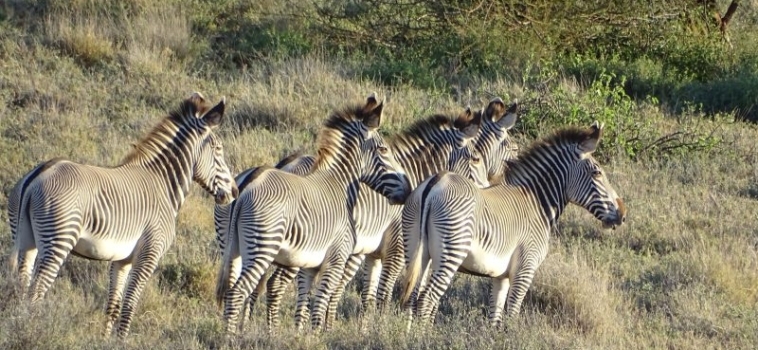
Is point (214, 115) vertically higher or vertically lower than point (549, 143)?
higher

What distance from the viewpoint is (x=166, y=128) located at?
9289mm

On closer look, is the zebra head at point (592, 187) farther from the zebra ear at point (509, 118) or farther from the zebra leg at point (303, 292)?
the zebra leg at point (303, 292)

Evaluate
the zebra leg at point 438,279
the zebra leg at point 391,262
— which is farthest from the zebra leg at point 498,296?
the zebra leg at point 391,262

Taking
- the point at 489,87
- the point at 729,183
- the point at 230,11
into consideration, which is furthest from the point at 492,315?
the point at 230,11

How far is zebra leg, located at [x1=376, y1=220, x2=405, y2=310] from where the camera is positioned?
9.77m

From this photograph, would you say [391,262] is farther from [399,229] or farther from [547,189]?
[547,189]

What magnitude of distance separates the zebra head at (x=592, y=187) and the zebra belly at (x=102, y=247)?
337 cm

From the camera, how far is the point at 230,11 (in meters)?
18.8

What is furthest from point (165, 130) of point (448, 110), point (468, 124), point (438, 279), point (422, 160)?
point (448, 110)

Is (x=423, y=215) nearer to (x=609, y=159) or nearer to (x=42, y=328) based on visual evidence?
(x=42, y=328)

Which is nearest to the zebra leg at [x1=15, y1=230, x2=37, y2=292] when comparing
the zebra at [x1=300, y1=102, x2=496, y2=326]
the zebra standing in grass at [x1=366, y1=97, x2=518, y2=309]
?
the zebra standing in grass at [x1=366, y1=97, x2=518, y2=309]

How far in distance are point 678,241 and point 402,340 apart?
15.6 ft

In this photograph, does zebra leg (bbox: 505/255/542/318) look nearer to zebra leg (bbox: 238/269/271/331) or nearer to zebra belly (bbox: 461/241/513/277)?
zebra belly (bbox: 461/241/513/277)

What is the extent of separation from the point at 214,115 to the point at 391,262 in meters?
1.82
